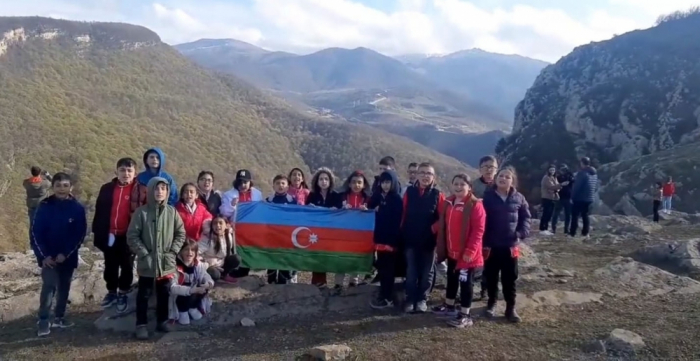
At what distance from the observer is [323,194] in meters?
9.66

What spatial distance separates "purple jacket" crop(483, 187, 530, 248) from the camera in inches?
299

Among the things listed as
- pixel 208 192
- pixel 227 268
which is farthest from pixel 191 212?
pixel 227 268

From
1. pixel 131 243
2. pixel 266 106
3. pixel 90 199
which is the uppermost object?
pixel 266 106

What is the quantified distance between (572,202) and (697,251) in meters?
4.51

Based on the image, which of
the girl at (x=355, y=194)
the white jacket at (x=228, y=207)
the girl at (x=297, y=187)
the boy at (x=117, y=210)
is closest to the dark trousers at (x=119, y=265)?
the boy at (x=117, y=210)

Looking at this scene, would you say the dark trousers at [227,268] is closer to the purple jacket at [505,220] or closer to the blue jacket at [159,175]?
the blue jacket at [159,175]

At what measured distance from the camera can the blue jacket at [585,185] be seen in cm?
1523

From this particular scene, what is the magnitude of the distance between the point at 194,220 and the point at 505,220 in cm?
427

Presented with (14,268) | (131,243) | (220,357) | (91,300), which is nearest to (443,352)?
(220,357)

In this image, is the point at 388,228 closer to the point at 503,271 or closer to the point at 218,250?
the point at 503,271

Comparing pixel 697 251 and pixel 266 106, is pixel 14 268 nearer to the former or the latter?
pixel 697 251

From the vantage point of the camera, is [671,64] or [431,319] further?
[671,64]

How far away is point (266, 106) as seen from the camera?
98.8 metres

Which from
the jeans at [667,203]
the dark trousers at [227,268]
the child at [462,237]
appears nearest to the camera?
the child at [462,237]
